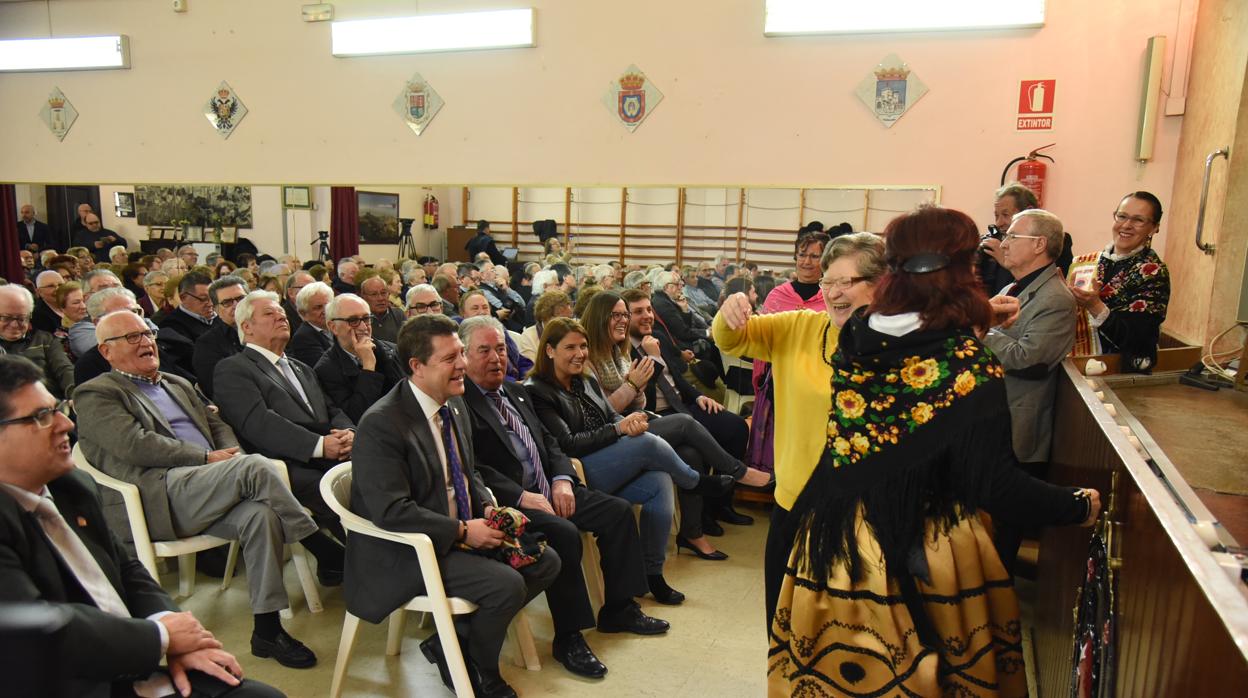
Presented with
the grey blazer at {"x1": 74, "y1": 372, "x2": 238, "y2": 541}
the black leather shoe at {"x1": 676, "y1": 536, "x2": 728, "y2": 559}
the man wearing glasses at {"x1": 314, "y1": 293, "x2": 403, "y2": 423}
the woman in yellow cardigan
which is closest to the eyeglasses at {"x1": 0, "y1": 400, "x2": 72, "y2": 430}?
the grey blazer at {"x1": 74, "y1": 372, "x2": 238, "y2": 541}

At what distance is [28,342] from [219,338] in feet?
3.18

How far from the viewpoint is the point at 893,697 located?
4.84 ft

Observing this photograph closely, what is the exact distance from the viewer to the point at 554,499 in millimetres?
2984

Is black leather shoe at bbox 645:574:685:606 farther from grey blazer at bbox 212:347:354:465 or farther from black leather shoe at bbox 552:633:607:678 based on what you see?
grey blazer at bbox 212:347:354:465

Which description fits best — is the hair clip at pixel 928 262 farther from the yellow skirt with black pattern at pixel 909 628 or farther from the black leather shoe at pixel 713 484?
the black leather shoe at pixel 713 484

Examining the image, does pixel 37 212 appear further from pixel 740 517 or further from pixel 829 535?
pixel 829 535

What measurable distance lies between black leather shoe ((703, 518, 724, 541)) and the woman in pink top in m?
0.40

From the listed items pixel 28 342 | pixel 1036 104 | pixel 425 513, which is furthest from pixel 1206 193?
pixel 28 342

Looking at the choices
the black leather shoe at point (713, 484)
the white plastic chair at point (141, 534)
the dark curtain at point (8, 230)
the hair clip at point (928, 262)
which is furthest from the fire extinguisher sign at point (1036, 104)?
the dark curtain at point (8, 230)

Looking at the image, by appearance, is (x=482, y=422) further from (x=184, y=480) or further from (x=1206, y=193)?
(x=1206, y=193)

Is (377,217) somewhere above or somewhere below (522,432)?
above

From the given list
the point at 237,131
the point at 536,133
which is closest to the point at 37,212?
the point at 237,131

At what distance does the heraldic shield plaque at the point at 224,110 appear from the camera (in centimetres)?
542

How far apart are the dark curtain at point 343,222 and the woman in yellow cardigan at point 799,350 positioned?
4.16 m
